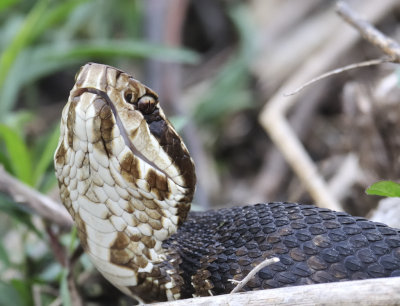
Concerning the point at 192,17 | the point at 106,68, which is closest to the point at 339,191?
the point at 106,68

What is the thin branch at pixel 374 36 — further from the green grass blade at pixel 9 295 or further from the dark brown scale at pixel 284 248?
the green grass blade at pixel 9 295

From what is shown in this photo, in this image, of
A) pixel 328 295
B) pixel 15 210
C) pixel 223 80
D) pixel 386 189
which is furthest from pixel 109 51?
pixel 328 295

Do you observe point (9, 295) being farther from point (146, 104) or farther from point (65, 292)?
point (146, 104)

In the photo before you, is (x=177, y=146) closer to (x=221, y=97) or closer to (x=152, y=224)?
(x=152, y=224)

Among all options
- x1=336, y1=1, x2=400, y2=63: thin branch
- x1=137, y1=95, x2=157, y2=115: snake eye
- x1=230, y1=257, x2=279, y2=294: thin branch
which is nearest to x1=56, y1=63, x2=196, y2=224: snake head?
x1=137, y1=95, x2=157, y2=115: snake eye

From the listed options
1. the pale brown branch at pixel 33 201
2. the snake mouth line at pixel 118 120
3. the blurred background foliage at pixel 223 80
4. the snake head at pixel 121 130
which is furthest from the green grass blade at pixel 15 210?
the snake mouth line at pixel 118 120

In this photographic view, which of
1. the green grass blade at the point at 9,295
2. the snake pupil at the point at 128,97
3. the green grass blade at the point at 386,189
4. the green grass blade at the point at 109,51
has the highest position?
the snake pupil at the point at 128,97
